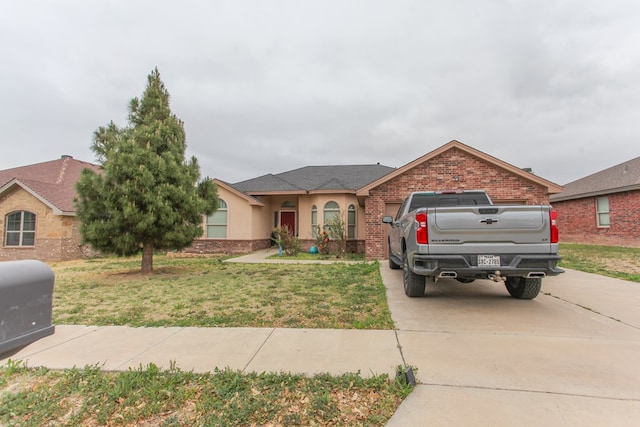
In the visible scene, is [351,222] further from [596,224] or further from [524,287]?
[596,224]

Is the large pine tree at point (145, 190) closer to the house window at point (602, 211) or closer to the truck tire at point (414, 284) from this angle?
the truck tire at point (414, 284)

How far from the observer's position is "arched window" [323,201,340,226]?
1495 centimetres

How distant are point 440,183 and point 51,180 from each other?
860 inches

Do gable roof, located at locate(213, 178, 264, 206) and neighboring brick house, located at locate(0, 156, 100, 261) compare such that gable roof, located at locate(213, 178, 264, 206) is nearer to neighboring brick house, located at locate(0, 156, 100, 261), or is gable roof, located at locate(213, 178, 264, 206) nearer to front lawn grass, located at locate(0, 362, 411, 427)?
neighboring brick house, located at locate(0, 156, 100, 261)

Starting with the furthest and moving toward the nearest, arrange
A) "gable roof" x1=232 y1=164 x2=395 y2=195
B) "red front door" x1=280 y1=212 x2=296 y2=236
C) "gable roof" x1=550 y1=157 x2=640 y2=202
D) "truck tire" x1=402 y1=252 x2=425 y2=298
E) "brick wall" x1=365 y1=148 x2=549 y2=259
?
"red front door" x1=280 y1=212 x2=296 y2=236 → "gable roof" x1=550 y1=157 x2=640 y2=202 → "gable roof" x1=232 y1=164 x2=395 y2=195 → "brick wall" x1=365 y1=148 x2=549 y2=259 → "truck tire" x1=402 y1=252 x2=425 y2=298

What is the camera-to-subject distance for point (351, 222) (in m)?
15.1

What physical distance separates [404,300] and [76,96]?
66.4 feet

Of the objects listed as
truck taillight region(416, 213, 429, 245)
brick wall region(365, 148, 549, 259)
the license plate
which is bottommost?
the license plate

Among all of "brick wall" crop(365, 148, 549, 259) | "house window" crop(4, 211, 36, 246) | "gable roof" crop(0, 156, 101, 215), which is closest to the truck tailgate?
"brick wall" crop(365, 148, 549, 259)

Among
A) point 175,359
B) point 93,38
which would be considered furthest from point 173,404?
point 93,38

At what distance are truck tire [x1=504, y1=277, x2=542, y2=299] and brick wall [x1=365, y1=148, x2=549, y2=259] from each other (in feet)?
19.9

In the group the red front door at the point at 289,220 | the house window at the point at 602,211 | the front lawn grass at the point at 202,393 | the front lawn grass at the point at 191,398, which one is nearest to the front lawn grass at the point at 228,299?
the front lawn grass at the point at 202,393

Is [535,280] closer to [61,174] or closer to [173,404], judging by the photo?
[173,404]

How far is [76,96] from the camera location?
52.6 ft
